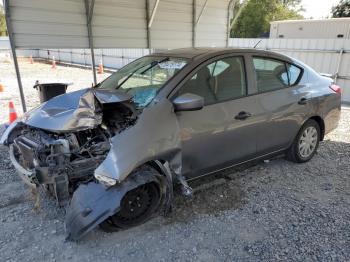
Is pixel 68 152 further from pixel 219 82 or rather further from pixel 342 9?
pixel 342 9

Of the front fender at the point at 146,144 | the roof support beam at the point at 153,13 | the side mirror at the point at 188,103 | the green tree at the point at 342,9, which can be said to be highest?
the green tree at the point at 342,9

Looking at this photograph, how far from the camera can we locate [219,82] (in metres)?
3.36

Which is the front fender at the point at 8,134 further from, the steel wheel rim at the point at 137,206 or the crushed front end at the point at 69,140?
the steel wheel rim at the point at 137,206

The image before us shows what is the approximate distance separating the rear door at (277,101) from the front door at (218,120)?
196mm

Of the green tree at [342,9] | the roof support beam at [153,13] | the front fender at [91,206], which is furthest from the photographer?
the green tree at [342,9]

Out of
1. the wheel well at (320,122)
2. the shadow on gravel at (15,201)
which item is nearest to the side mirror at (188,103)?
the shadow on gravel at (15,201)

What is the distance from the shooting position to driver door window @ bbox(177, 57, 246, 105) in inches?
126

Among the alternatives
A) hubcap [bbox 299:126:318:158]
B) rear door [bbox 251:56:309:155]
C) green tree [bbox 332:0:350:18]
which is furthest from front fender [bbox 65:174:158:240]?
green tree [bbox 332:0:350:18]

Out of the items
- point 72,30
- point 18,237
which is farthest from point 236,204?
point 72,30

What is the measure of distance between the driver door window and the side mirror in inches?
7.2

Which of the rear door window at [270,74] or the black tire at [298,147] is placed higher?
the rear door window at [270,74]

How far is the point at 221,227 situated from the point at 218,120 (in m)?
1.09

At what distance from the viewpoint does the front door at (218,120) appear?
10.1 ft

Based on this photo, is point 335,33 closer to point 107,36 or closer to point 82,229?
point 107,36
